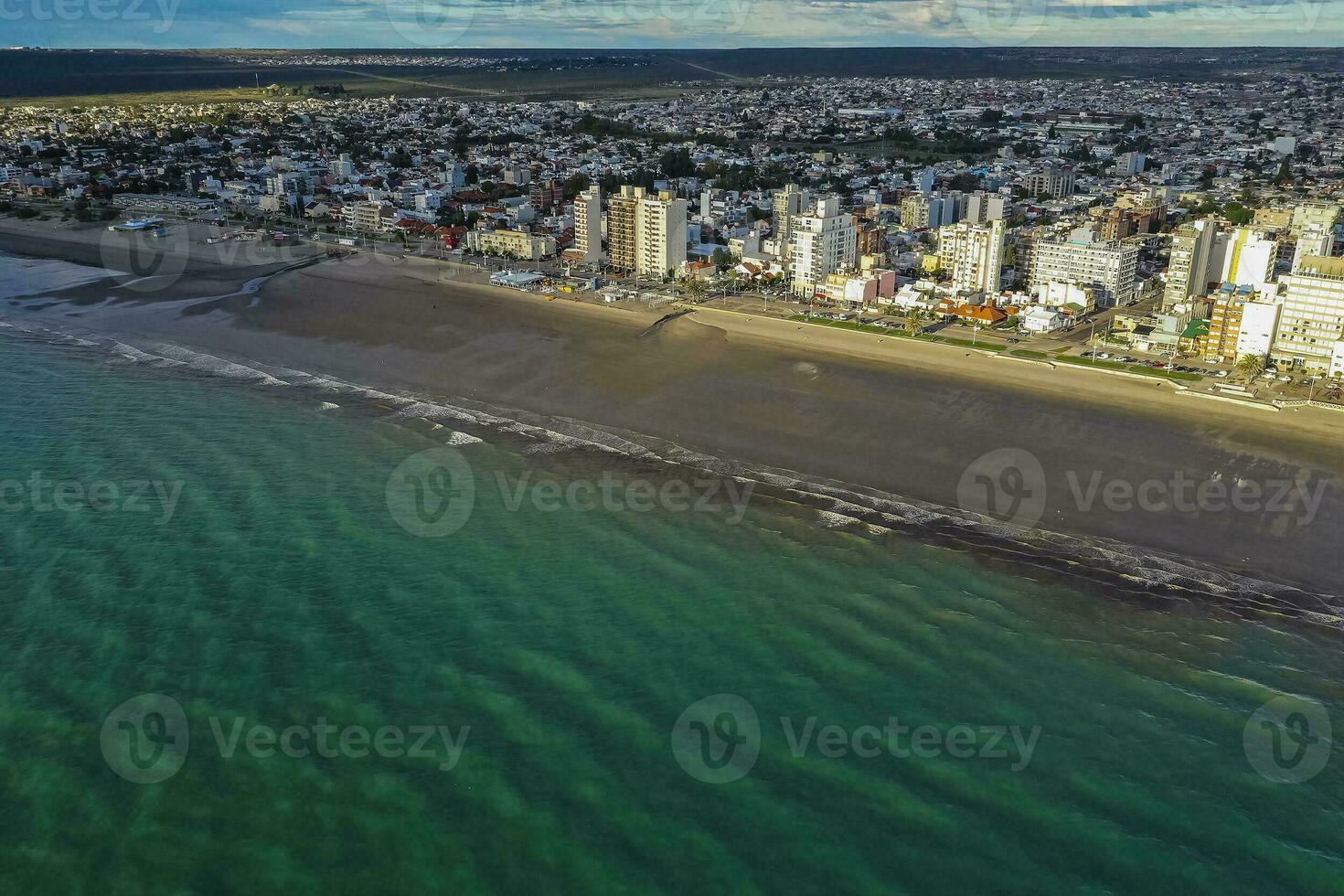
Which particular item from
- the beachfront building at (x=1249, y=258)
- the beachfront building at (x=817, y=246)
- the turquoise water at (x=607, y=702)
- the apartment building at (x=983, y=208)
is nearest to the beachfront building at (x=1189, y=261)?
the beachfront building at (x=1249, y=258)

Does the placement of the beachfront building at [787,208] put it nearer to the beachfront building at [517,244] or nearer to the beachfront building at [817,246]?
the beachfront building at [817,246]

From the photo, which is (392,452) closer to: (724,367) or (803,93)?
(724,367)

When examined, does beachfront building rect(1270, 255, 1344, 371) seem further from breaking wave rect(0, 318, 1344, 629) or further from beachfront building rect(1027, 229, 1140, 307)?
breaking wave rect(0, 318, 1344, 629)

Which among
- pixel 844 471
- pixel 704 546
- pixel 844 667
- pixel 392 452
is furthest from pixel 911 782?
pixel 392 452

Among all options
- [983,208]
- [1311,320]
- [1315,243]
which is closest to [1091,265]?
[1315,243]

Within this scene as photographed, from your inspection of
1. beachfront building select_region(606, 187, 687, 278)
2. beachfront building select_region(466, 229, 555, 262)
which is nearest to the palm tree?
beachfront building select_region(606, 187, 687, 278)

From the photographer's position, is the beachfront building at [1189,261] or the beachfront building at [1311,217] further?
the beachfront building at [1311,217]
